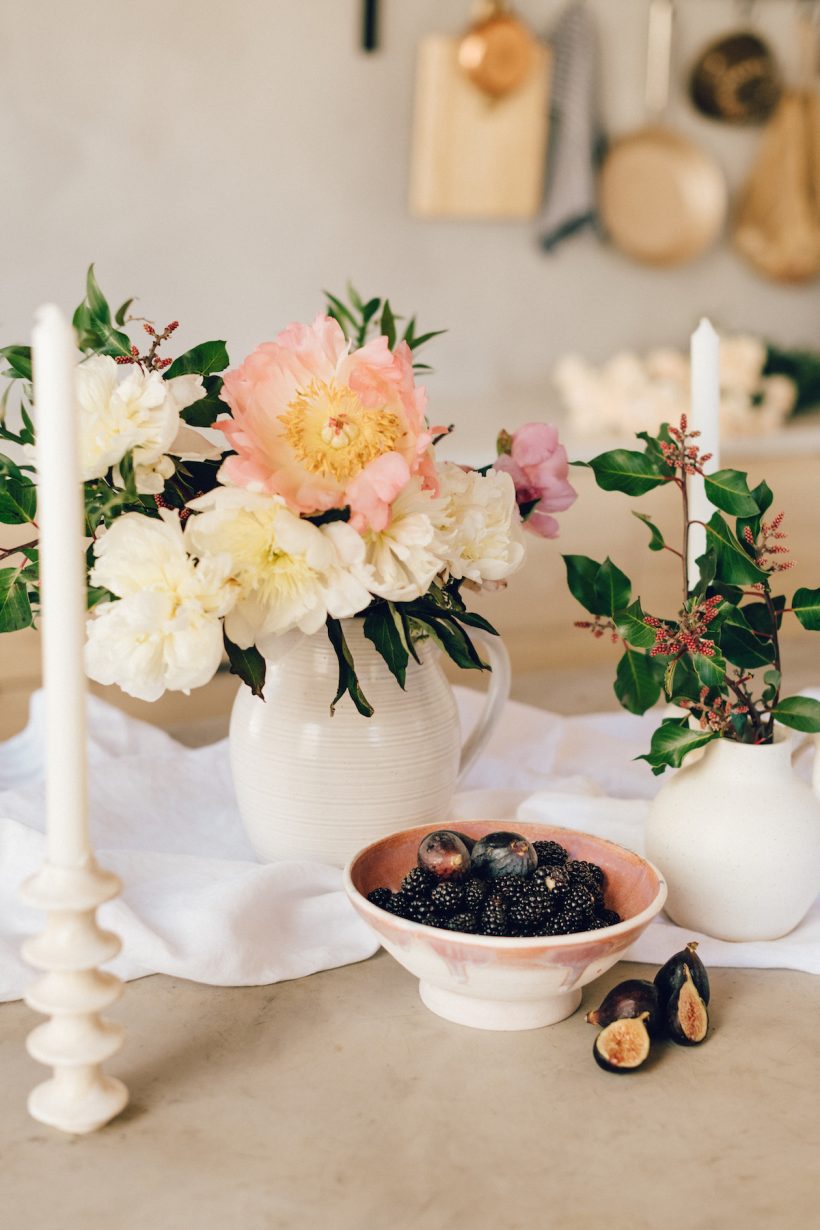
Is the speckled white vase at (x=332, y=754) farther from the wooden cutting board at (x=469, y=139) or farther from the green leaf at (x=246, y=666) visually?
the wooden cutting board at (x=469, y=139)

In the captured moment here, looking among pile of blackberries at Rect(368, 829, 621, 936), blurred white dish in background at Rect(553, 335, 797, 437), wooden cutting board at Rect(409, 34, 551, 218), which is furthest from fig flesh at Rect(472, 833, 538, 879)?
wooden cutting board at Rect(409, 34, 551, 218)

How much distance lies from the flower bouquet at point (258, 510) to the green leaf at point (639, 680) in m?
0.10

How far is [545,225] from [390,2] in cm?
61

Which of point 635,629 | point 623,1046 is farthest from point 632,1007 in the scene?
point 635,629

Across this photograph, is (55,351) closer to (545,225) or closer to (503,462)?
(503,462)

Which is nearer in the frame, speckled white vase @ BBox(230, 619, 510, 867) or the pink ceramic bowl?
the pink ceramic bowl

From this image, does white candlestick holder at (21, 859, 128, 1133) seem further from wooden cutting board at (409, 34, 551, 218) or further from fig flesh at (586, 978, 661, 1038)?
wooden cutting board at (409, 34, 551, 218)

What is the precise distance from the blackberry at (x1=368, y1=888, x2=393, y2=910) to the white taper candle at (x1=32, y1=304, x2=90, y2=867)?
185mm

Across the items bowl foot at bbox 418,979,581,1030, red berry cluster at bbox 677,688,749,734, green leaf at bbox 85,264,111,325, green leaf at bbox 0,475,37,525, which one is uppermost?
green leaf at bbox 85,264,111,325

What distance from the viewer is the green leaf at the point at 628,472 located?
820 mm

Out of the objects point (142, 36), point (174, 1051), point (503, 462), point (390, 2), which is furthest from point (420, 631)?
point (390, 2)

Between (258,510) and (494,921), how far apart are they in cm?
27

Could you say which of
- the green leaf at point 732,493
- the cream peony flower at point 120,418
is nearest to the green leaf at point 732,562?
the green leaf at point 732,493

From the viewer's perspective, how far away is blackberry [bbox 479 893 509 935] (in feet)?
2.20
